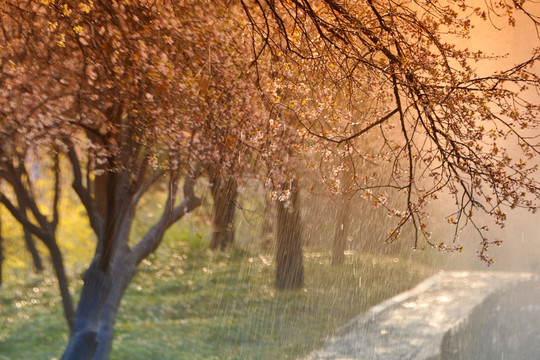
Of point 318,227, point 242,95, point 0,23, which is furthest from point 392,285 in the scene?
point 0,23

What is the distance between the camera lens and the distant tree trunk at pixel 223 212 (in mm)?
13312

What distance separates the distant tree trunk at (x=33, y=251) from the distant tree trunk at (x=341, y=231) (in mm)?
6701

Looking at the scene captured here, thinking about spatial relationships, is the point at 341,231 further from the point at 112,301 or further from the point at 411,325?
the point at 112,301

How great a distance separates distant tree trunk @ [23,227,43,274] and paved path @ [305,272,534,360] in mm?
5073

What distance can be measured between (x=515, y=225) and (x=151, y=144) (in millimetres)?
17331

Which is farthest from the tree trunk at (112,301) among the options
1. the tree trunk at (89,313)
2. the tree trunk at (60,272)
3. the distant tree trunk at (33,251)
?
the distant tree trunk at (33,251)

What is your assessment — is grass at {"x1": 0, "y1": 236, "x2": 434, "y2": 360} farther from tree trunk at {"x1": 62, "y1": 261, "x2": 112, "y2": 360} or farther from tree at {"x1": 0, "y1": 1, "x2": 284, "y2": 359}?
tree at {"x1": 0, "y1": 1, "x2": 284, "y2": 359}

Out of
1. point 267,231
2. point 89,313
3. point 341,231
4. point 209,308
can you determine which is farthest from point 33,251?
point 341,231

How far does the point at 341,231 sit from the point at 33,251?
25.9 feet

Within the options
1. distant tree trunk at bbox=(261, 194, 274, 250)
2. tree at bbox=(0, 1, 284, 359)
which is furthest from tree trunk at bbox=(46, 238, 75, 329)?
distant tree trunk at bbox=(261, 194, 274, 250)

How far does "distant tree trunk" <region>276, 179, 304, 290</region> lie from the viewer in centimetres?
1548

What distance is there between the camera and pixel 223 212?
15766 mm

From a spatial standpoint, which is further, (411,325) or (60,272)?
(411,325)

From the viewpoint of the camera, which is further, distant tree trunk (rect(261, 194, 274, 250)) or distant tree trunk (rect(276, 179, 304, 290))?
distant tree trunk (rect(261, 194, 274, 250))
